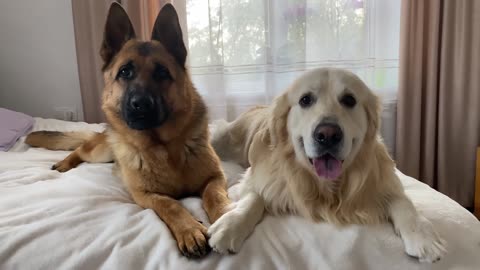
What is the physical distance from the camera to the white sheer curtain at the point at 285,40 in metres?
2.56

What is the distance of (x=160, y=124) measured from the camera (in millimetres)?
1479

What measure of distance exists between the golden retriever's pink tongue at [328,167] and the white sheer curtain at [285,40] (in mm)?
1551

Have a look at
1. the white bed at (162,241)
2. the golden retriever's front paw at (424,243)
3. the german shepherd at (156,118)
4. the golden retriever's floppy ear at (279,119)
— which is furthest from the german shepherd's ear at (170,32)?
the golden retriever's front paw at (424,243)

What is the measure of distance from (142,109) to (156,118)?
67mm

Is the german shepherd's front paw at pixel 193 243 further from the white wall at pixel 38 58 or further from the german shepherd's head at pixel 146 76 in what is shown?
the white wall at pixel 38 58

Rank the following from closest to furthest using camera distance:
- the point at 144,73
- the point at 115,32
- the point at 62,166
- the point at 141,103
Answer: the point at 141,103, the point at 144,73, the point at 115,32, the point at 62,166

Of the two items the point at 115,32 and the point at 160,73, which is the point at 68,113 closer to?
the point at 115,32

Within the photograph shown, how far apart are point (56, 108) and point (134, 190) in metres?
1.98

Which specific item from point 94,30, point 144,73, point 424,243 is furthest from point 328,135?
point 94,30

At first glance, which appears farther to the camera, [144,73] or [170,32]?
[170,32]

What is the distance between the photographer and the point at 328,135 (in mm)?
1016

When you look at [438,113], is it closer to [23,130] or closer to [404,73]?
[404,73]

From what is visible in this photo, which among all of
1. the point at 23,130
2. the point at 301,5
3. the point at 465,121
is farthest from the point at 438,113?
the point at 23,130

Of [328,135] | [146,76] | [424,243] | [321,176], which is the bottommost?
[424,243]
